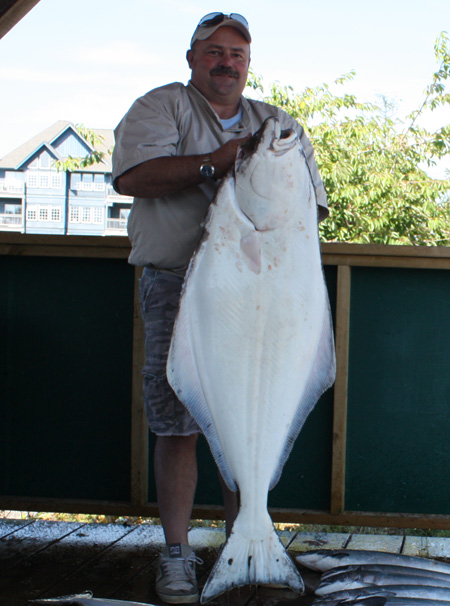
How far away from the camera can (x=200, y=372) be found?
1.95 m

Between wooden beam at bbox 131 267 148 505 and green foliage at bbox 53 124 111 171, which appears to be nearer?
wooden beam at bbox 131 267 148 505

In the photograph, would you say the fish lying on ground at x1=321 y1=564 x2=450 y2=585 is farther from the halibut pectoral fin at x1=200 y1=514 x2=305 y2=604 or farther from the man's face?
the man's face

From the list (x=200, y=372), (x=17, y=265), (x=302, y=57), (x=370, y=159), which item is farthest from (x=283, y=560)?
(x=302, y=57)

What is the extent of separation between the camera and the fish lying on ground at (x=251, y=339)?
1.88 metres

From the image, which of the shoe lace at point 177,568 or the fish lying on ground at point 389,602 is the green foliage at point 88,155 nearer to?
the shoe lace at point 177,568

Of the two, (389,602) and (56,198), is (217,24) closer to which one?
(389,602)

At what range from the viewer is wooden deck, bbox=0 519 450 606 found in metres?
2.29

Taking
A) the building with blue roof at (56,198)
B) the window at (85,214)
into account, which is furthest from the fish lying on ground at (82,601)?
the window at (85,214)

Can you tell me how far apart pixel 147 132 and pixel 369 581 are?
5.13 feet

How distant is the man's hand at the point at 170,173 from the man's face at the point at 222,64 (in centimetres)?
27

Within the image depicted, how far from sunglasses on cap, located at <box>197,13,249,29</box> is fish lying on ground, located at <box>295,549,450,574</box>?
1.79 meters

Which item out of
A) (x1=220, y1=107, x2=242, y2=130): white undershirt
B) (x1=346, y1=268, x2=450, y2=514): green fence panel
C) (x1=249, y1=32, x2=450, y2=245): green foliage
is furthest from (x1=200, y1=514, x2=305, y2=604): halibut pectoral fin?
(x1=249, y1=32, x2=450, y2=245): green foliage

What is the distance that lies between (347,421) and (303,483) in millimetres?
320

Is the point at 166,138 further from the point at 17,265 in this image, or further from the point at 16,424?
the point at 16,424
